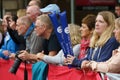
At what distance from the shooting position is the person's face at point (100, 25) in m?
6.60

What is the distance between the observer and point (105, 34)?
21.2 feet

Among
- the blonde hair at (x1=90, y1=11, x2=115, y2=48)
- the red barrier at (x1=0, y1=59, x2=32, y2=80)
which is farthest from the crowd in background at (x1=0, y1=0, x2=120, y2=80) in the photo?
the red barrier at (x1=0, y1=59, x2=32, y2=80)

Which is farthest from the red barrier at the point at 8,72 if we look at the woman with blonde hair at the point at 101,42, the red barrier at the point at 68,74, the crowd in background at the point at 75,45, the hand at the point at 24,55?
the woman with blonde hair at the point at 101,42

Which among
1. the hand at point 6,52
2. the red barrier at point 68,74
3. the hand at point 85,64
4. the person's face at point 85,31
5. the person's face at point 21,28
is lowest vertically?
the hand at point 6,52

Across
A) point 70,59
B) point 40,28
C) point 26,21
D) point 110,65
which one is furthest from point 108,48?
point 26,21

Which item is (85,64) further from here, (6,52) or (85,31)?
(6,52)

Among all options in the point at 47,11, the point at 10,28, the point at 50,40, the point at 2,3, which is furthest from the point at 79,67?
the point at 2,3

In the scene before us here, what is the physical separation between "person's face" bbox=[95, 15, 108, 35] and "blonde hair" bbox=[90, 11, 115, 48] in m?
0.04

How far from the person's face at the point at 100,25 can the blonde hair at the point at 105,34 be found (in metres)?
0.04

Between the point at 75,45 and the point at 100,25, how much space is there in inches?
28.2

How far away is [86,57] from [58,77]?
20.1 inches

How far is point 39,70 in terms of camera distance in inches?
286

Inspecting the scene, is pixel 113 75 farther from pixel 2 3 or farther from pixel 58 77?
pixel 2 3

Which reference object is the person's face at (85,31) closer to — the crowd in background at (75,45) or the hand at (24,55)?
the crowd in background at (75,45)
